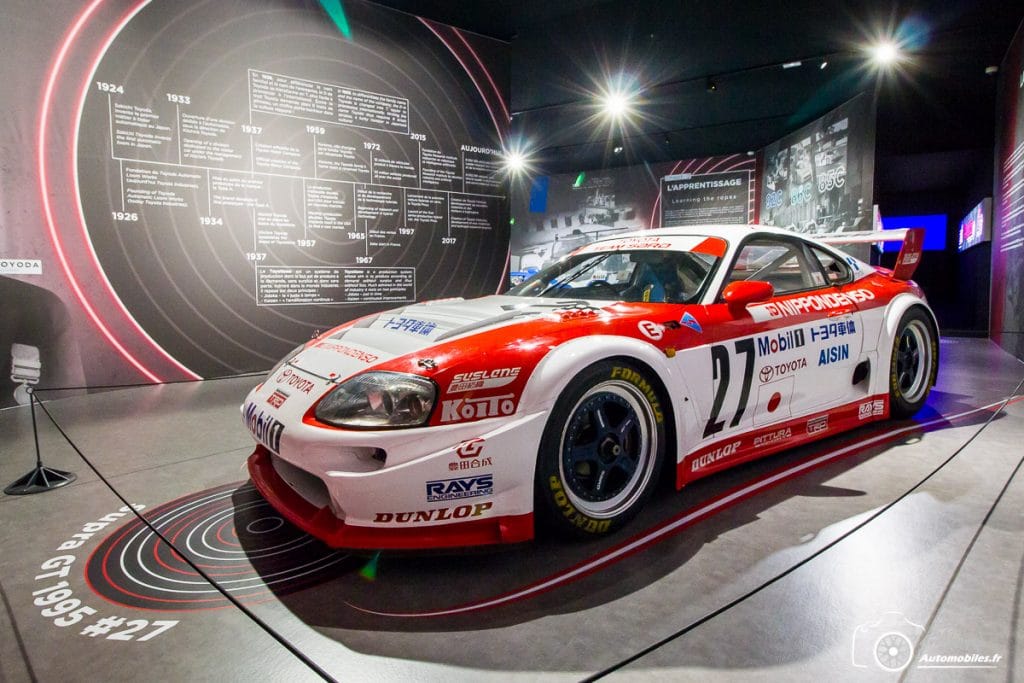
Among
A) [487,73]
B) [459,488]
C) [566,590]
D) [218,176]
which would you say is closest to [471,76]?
[487,73]

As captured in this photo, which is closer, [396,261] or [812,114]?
[396,261]

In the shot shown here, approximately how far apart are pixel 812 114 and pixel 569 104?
4.20m

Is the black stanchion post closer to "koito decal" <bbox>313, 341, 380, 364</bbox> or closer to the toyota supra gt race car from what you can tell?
the toyota supra gt race car

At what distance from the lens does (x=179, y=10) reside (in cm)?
488

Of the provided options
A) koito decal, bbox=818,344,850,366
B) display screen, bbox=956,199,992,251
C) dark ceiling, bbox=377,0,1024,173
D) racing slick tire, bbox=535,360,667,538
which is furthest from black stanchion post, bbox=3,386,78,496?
display screen, bbox=956,199,992,251

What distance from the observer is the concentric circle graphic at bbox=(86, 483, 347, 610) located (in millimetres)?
1694

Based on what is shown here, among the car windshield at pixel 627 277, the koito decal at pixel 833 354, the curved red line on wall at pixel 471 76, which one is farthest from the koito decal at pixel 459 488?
the curved red line on wall at pixel 471 76

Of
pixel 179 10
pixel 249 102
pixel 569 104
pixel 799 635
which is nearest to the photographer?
pixel 799 635

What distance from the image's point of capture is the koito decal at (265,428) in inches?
72.7

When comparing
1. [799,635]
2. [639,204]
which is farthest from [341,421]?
[639,204]

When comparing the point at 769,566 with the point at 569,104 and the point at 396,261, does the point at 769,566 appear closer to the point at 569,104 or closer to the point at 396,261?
the point at 396,261

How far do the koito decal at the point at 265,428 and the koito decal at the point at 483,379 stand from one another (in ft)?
1.82

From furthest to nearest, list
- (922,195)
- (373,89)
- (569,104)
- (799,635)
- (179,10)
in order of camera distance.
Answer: (922,195), (569,104), (373,89), (179,10), (799,635)

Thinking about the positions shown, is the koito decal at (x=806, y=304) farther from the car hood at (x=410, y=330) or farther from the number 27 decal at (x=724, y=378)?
the car hood at (x=410, y=330)
